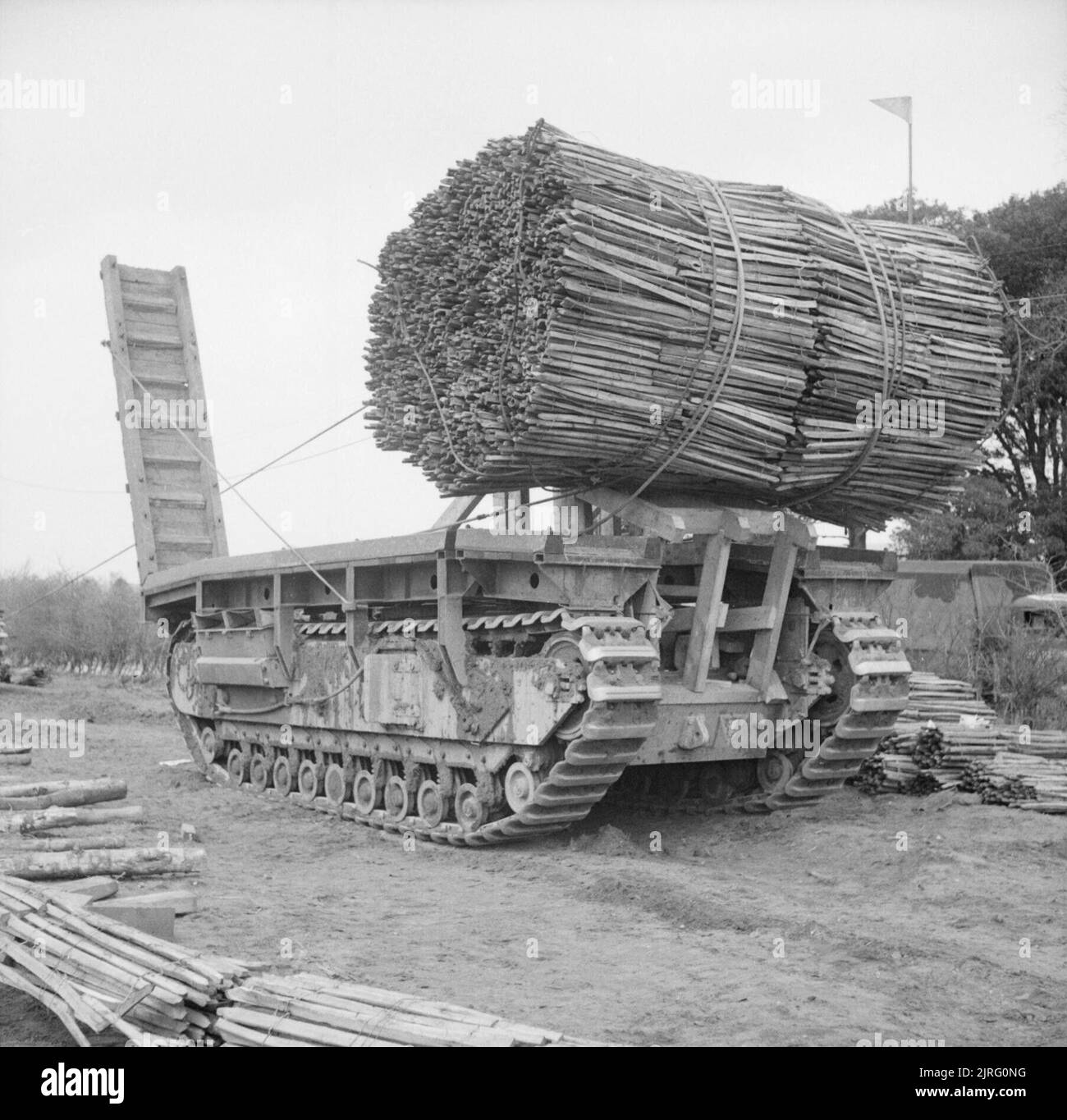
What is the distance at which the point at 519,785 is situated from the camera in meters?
11.0

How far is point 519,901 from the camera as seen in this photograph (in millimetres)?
9367

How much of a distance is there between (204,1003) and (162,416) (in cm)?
1260

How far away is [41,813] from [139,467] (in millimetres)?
7017

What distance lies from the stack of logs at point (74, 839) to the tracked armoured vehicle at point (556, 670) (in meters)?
2.08

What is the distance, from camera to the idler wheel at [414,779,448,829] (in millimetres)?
11914

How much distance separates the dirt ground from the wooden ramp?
4.57 meters

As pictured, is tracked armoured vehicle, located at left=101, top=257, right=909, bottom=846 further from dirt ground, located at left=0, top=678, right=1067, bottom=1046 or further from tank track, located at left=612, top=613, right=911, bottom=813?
dirt ground, located at left=0, top=678, right=1067, bottom=1046

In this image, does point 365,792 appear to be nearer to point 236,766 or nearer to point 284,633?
point 284,633

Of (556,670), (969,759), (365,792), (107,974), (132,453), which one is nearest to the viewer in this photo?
(107,974)

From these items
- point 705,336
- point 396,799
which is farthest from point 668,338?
point 396,799

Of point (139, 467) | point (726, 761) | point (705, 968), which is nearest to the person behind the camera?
point (705, 968)

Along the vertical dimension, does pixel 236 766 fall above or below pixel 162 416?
below
